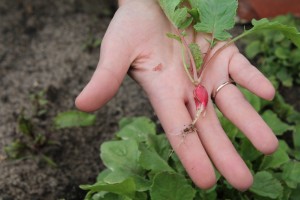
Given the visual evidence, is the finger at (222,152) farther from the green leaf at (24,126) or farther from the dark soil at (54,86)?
the green leaf at (24,126)

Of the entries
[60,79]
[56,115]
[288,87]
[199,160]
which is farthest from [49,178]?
[288,87]

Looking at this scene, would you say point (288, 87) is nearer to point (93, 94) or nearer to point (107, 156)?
point (107, 156)

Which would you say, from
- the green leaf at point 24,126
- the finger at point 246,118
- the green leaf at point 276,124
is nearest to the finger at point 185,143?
the finger at point 246,118

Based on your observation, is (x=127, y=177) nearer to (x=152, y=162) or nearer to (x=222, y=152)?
(x=152, y=162)

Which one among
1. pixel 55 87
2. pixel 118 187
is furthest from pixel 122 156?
pixel 55 87

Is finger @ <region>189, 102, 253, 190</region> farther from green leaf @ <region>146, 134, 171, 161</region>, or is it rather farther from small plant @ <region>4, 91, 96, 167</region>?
small plant @ <region>4, 91, 96, 167</region>

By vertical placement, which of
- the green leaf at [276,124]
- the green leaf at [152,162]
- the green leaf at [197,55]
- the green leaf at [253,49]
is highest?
the green leaf at [197,55]

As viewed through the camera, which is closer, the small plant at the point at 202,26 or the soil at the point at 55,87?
the small plant at the point at 202,26
